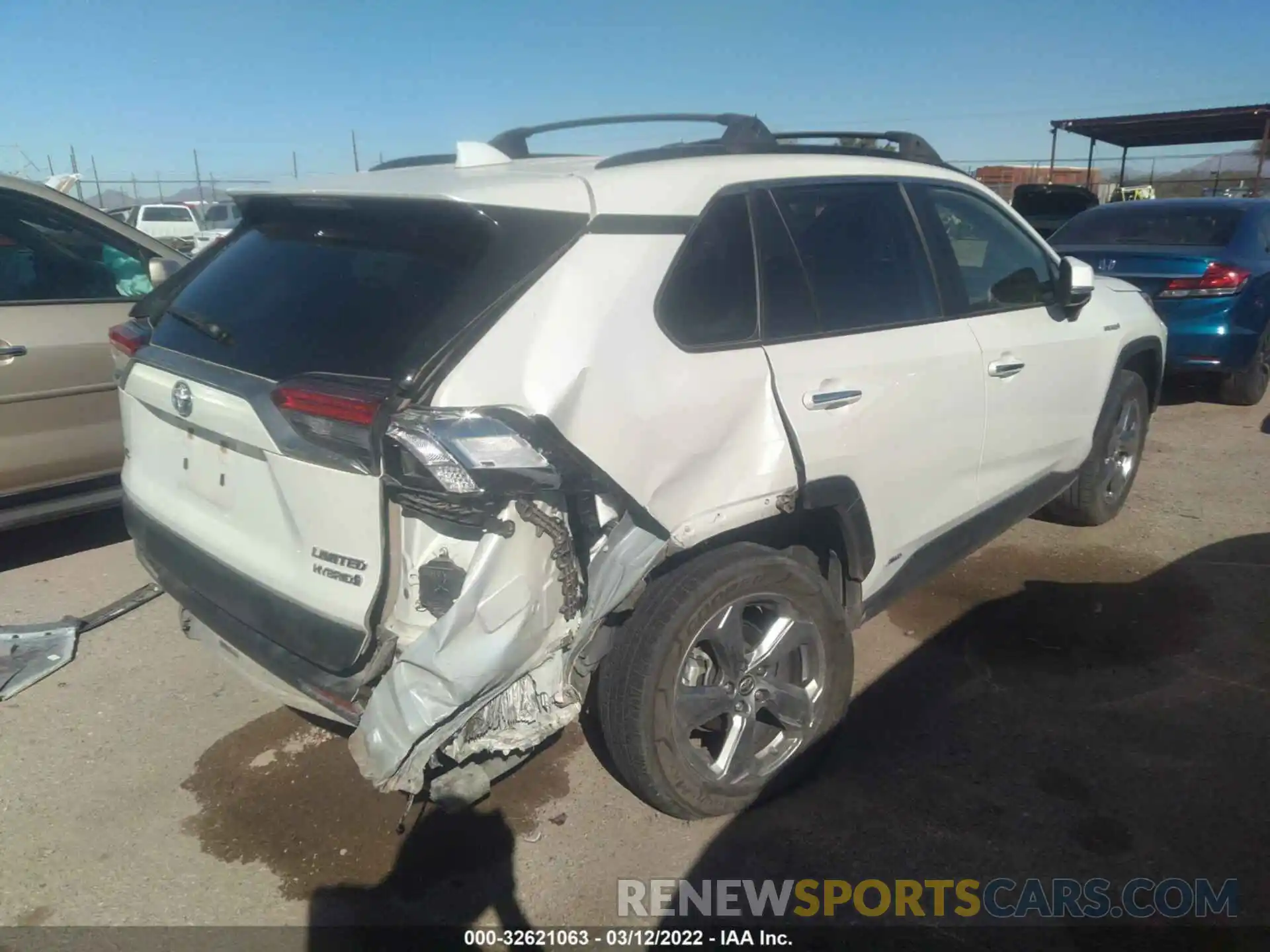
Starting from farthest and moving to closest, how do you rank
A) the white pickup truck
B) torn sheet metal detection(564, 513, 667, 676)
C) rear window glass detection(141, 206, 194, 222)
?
1. rear window glass detection(141, 206, 194, 222)
2. the white pickup truck
3. torn sheet metal detection(564, 513, 667, 676)

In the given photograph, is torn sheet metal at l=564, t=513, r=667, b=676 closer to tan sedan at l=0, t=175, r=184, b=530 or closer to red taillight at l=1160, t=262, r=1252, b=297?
tan sedan at l=0, t=175, r=184, b=530

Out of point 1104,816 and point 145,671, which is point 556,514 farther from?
point 145,671

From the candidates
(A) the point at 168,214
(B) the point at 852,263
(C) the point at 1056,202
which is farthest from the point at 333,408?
(A) the point at 168,214

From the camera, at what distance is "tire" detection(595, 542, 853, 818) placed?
2.58 metres

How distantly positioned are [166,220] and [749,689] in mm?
26683

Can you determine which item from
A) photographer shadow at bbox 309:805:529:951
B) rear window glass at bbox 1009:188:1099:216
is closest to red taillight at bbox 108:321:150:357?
photographer shadow at bbox 309:805:529:951

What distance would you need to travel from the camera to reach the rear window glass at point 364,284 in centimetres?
232

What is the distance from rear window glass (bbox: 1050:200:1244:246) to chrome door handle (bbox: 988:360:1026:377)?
4.85 m

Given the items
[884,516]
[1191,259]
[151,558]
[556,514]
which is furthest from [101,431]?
[1191,259]

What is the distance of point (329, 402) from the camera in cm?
223

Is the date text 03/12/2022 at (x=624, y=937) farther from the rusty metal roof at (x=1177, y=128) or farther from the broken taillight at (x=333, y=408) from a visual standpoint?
the rusty metal roof at (x=1177, y=128)

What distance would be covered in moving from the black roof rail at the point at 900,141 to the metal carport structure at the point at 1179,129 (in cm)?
1595

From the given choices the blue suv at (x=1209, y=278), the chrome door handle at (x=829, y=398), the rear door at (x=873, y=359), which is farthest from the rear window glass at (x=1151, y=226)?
the chrome door handle at (x=829, y=398)

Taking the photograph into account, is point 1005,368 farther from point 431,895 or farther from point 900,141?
point 431,895
